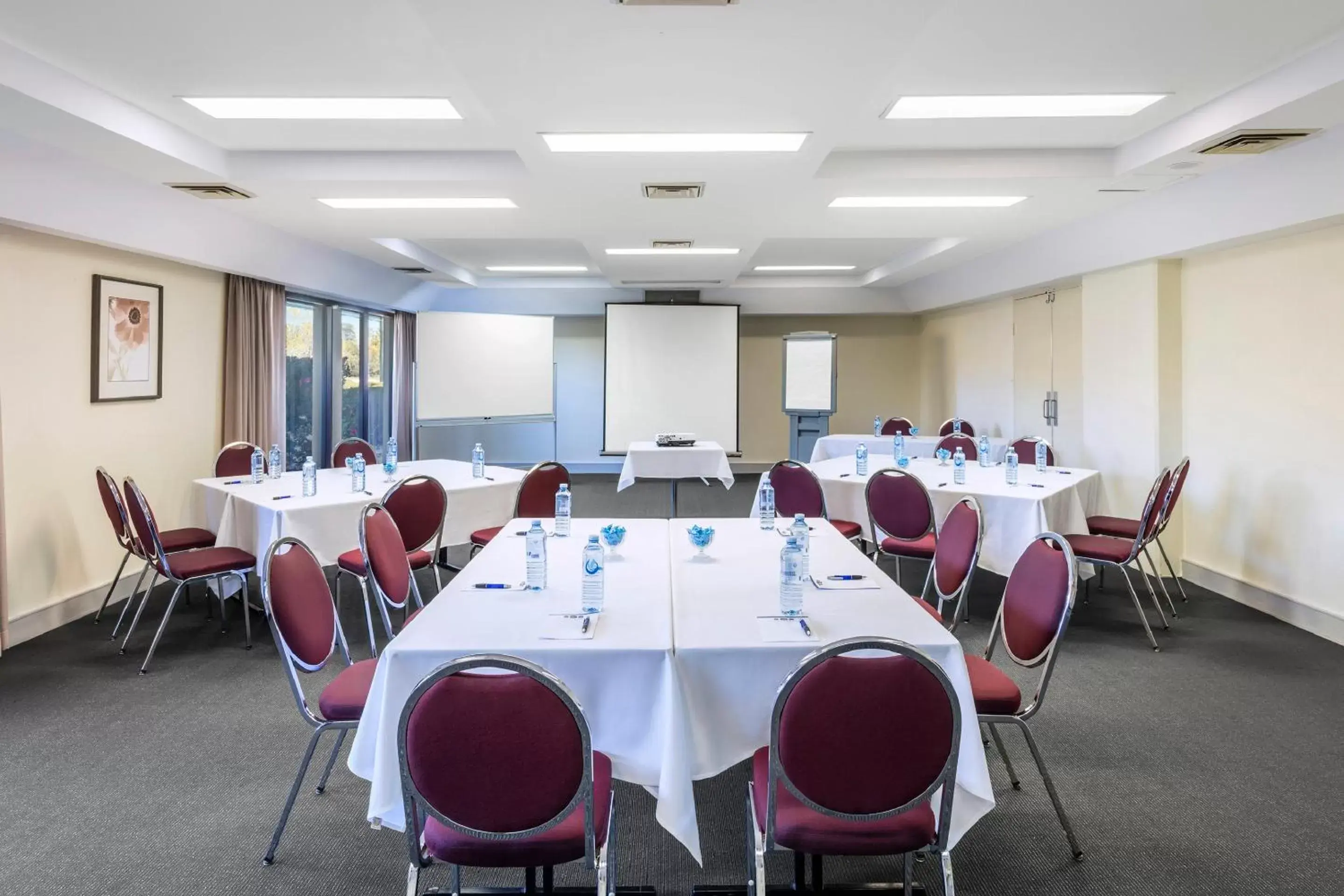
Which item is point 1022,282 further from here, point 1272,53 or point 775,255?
point 1272,53

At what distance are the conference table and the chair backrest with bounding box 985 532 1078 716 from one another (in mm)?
395

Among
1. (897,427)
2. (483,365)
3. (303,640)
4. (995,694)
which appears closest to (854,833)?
(995,694)

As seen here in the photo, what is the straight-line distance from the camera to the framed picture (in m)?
5.05

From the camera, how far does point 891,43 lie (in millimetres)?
2988

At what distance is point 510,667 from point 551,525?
7.53 ft

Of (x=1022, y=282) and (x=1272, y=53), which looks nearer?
(x=1272, y=53)

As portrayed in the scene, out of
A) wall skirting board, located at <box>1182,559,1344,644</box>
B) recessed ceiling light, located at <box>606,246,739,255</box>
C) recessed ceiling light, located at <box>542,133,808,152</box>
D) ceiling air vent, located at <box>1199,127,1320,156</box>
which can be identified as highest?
recessed ceiling light, located at <box>606,246,739,255</box>

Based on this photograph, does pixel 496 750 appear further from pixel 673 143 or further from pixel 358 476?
pixel 358 476

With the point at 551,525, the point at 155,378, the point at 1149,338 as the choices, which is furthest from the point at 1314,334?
the point at 155,378

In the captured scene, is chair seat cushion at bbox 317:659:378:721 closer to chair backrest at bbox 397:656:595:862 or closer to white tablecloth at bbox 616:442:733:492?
chair backrest at bbox 397:656:595:862

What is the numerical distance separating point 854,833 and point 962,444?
21.5 feet

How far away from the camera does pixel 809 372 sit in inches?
407

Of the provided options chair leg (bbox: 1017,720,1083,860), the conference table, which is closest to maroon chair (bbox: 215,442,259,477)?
the conference table

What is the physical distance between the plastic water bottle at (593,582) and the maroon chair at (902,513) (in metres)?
2.76
